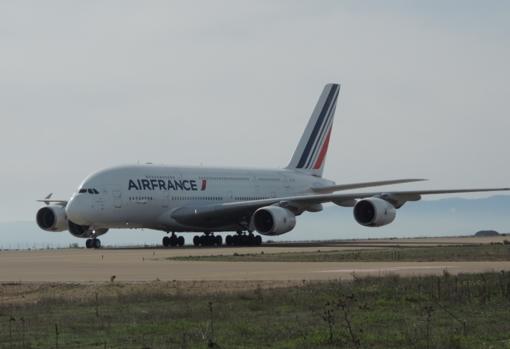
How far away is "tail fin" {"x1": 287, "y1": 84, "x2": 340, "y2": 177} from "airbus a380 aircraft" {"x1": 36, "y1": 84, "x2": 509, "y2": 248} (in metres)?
3.11

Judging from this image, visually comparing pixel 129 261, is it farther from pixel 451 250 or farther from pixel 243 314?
pixel 243 314

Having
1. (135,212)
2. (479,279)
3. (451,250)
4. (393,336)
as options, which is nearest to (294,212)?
(135,212)

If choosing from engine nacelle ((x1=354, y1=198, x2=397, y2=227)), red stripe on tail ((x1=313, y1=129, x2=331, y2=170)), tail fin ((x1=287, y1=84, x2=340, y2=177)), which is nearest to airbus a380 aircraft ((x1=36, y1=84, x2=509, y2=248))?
engine nacelle ((x1=354, y1=198, x2=397, y2=227))

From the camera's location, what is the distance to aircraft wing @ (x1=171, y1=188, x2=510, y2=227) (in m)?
60.2

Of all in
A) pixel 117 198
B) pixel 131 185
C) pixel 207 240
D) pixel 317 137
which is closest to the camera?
pixel 117 198

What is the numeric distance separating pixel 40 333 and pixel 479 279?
12193 millimetres

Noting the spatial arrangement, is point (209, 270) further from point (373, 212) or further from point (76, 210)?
point (373, 212)

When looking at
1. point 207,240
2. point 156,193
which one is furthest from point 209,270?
point 207,240

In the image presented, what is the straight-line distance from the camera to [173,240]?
63.8 meters

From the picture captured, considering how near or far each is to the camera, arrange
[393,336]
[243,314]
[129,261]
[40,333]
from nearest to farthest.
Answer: [393,336] → [40,333] → [243,314] → [129,261]

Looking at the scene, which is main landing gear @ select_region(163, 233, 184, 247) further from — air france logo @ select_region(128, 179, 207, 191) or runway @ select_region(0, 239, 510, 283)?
runway @ select_region(0, 239, 510, 283)

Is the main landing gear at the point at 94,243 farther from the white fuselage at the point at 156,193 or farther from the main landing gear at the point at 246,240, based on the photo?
the main landing gear at the point at 246,240

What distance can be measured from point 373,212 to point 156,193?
438 inches

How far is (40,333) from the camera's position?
1839 centimetres
